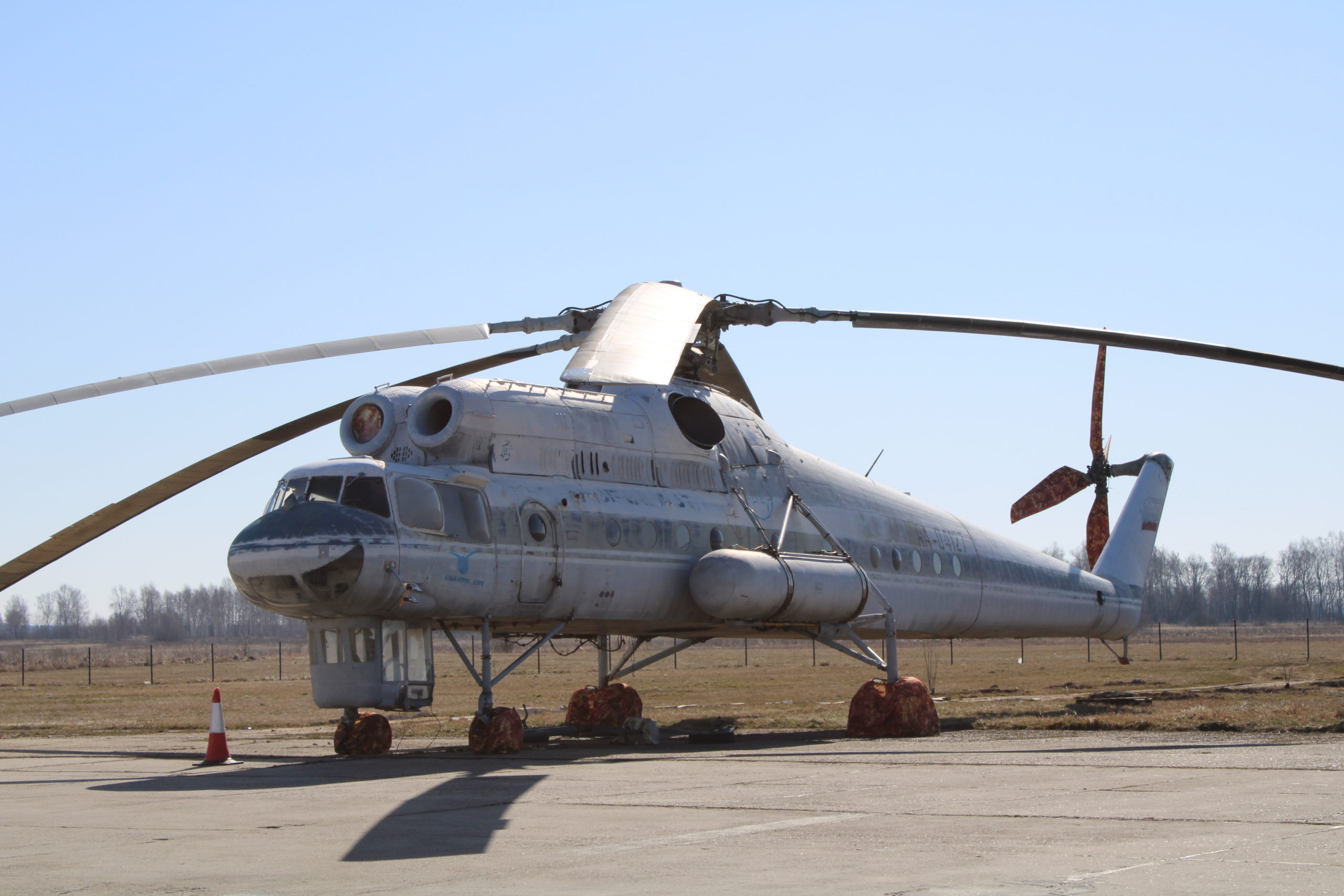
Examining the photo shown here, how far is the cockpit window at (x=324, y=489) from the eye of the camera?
15.4 meters

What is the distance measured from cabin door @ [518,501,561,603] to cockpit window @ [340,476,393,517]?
1844 mm

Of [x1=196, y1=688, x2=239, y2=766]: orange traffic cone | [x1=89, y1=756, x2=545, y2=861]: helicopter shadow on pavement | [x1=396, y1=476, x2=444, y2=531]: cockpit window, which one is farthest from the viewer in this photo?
[x1=396, y1=476, x2=444, y2=531]: cockpit window

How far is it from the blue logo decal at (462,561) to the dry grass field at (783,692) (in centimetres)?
594

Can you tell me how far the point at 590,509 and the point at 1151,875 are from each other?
11.4 m

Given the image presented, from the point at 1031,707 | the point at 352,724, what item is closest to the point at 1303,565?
the point at 1031,707

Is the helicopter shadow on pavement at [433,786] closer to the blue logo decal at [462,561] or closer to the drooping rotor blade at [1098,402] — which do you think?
the blue logo decal at [462,561]

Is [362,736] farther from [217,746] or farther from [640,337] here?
[640,337]

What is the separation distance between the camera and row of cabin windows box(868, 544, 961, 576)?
21422 mm

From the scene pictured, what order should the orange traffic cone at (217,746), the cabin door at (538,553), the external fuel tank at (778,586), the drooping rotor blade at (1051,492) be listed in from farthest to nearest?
the drooping rotor blade at (1051,492), the external fuel tank at (778,586), the cabin door at (538,553), the orange traffic cone at (217,746)

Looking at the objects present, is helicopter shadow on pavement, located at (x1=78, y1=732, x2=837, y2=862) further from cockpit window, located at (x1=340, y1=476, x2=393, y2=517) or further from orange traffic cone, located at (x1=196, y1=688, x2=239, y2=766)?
cockpit window, located at (x1=340, y1=476, x2=393, y2=517)

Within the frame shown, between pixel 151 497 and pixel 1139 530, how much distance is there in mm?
20518

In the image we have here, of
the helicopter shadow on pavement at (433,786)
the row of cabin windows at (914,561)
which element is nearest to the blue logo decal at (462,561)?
the helicopter shadow on pavement at (433,786)

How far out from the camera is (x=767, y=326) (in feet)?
66.8

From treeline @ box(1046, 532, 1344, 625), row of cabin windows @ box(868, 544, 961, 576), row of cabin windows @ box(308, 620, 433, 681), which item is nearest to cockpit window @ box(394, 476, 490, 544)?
row of cabin windows @ box(308, 620, 433, 681)
